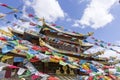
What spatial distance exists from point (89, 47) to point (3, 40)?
43.3 ft

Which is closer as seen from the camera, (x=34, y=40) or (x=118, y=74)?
(x=118, y=74)

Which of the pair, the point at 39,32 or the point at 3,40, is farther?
the point at 39,32

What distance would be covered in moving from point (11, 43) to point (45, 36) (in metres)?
8.62

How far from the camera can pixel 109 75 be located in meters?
13.5

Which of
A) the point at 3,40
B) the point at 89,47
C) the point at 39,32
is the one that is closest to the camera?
the point at 3,40

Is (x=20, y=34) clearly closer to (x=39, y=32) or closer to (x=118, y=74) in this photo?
(x=39, y=32)

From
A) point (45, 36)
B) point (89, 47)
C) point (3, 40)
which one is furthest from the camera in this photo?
point (89, 47)

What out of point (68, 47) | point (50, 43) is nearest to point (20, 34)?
point (50, 43)

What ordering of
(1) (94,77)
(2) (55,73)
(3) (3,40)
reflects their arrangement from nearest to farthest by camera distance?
(3) (3,40) → (1) (94,77) → (2) (55,73)

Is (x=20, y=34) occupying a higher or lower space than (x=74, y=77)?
higher

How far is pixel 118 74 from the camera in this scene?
13.2 metres

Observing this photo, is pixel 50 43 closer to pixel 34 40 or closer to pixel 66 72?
pixel 34 40

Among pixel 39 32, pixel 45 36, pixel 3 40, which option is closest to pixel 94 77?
pixel 3 40

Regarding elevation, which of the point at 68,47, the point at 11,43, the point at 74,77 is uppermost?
the point at 68,47
